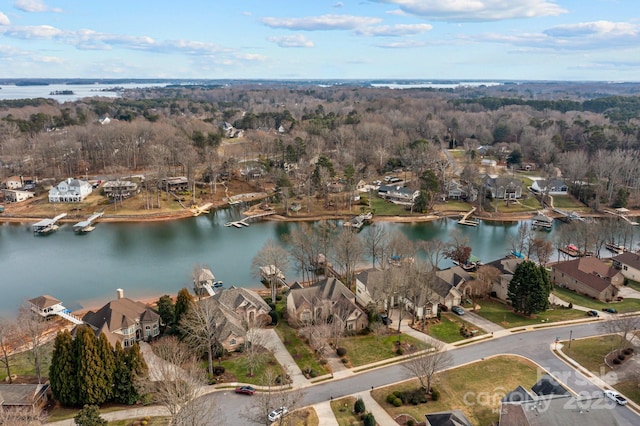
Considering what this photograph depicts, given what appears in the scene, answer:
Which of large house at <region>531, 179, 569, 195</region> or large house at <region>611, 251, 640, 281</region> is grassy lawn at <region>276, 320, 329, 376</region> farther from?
large house at <region>531, 179, 569, 195</region>

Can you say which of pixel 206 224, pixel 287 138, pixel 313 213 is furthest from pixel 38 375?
pixel 287 138

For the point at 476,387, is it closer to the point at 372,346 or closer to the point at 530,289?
the point at 372,346

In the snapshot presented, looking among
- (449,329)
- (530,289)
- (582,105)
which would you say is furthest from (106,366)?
(582,105)

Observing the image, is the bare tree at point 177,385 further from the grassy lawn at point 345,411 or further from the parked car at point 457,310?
the parked car at point 457,310

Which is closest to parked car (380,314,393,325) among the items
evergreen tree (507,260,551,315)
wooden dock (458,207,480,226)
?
evergreen tree (507,260,551,315)

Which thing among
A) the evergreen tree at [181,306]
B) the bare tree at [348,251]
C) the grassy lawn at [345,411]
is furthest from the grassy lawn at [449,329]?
the evergreen tree at [181,306]
